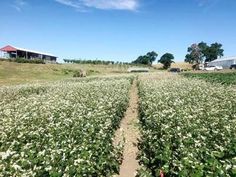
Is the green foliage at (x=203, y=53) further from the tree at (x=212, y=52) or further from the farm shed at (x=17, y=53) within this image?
the farm shed at (x=17, y=53)

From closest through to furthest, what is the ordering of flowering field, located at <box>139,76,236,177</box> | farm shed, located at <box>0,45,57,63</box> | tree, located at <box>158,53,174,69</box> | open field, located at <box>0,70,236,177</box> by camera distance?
flowering field, located at <box>139,76,236,177</box> < open field, located at <box>0,70,236,177</box> < farm shed, located at <box>0,45,57,63</box> < tree, located at <box>158,53,174,69</box>

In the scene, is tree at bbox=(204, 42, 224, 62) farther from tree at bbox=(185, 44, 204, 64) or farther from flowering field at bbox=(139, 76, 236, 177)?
flowering field at bbox=(139, 76, 236, 177)

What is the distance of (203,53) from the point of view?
182m

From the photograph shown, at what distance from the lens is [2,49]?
117875 millimetres

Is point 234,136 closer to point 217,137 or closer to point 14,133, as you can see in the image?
point 217,137

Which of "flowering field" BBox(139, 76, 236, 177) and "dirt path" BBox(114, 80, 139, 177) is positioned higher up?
"flowering field" BBox(139, 76, 236, 177)

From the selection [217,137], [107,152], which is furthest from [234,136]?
[107,152]

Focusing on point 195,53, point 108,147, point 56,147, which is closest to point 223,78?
point 108,147

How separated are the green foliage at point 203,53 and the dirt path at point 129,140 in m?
142

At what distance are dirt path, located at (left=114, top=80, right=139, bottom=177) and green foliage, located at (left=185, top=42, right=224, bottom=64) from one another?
465 feet

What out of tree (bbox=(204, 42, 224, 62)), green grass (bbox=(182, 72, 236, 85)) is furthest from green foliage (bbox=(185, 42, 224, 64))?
green grass (bbox=(182, 72, 236, 85))

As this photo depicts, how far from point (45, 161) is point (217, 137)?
6.04m

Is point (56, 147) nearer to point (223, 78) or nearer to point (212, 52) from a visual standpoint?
point (223, 78)

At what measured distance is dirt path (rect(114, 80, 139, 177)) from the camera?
14848mm
